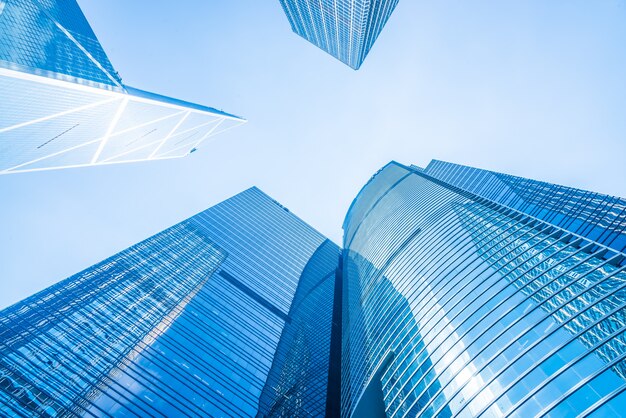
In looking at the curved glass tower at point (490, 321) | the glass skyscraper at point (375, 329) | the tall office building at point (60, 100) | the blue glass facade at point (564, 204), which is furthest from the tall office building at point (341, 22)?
the curved glass tower at point (490, 321)

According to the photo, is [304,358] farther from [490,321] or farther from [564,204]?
[564,204]

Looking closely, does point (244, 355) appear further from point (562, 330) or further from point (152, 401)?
point (562, 330)

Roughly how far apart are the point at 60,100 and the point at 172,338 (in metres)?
24.1

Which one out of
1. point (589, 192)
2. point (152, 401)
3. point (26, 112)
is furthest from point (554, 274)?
point (589, 192)

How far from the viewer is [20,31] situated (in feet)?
85.7

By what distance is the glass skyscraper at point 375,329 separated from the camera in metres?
21.1

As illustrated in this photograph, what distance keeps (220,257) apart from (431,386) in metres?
44.3

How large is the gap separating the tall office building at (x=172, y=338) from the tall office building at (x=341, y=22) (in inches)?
2583

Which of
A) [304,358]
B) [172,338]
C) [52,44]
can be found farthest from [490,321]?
[52,44]

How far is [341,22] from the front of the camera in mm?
100875

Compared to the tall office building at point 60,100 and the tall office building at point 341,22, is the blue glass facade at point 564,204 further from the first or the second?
the tall office building at point 60,100

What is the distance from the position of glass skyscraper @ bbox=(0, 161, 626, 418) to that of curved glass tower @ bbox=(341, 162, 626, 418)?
0.40 feet

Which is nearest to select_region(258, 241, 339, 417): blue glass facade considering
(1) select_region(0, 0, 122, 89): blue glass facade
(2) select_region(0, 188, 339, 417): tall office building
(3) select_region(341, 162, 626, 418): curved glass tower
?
(2) select_region(0, 188, 339, 417): tall office building

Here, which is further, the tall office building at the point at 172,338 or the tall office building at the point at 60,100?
the tall office building at the point at 172,338
